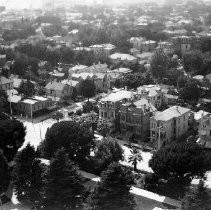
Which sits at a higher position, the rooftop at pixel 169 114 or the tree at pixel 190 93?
the rooftop at pixel 169 114

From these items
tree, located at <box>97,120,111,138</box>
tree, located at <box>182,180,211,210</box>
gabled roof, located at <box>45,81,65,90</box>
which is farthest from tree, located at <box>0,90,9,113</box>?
tree, located at <box>182,180,211,210</box>

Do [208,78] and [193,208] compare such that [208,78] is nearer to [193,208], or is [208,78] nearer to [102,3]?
[193,208]

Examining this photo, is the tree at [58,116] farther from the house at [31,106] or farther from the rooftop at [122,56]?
the rooftop at [122,56]

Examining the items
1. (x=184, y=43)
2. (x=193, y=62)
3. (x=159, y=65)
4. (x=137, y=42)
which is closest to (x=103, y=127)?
(x=159, y=65)

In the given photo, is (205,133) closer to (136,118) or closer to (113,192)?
(136,118)

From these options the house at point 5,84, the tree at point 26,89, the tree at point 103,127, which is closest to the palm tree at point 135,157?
the tree at point 103,127

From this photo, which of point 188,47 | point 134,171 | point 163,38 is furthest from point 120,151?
point 163,38
